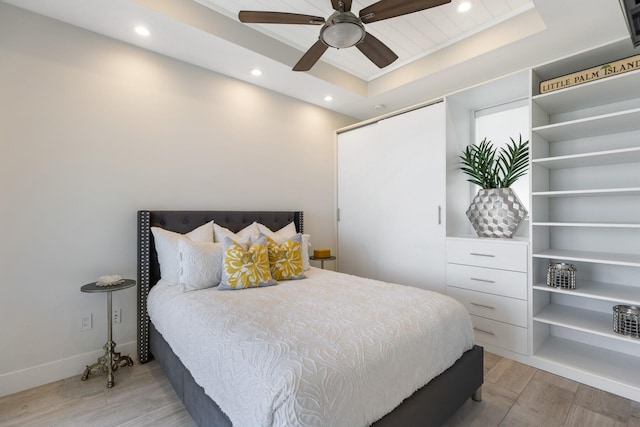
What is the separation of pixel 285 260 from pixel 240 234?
63 cm

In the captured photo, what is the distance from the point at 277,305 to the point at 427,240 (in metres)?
1.88

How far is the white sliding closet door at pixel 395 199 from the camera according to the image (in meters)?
2.98

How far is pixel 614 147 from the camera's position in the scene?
2408 mm

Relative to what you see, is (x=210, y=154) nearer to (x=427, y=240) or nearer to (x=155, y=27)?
(x=155, y=27)

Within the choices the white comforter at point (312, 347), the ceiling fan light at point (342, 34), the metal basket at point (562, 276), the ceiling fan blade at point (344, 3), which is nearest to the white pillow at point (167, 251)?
the white comforter at point (312, 347)

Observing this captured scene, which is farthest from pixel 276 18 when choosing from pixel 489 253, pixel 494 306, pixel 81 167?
pixel 494 306

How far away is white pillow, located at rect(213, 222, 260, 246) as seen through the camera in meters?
2.63

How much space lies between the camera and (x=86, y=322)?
2.27 meters

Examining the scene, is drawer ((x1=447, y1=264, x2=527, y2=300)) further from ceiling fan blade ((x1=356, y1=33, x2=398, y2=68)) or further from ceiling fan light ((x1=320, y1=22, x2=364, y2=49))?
ceiling fan light ((x1=320, y1=22, x2=364, y2=49))

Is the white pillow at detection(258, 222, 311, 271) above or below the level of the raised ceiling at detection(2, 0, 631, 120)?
below

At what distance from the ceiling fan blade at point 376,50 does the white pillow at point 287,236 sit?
1733 millimetres

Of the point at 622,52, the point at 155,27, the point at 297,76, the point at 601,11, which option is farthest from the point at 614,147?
the point at 155,27

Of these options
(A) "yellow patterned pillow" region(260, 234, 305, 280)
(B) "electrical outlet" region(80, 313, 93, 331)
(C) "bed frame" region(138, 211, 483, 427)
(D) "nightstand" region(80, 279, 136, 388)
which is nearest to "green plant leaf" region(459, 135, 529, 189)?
(C) "bed frame" region(138, 211, 483, 427)

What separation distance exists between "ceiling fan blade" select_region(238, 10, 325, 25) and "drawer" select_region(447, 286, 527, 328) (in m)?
2.54
